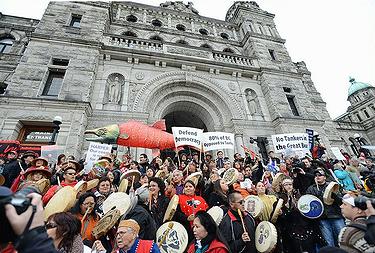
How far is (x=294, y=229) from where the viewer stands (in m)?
3.65

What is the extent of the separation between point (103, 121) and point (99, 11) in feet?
29.1

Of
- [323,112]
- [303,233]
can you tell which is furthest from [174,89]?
[323,112]

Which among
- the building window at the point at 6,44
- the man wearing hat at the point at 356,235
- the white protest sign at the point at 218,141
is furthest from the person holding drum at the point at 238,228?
the building window at the point at 6,44

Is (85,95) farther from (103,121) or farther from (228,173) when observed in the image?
(228,173)

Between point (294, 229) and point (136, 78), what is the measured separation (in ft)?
34.7

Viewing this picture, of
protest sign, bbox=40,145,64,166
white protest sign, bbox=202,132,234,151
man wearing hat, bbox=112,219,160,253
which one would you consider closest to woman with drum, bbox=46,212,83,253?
man wearing hat, bbox=112,219,160,253

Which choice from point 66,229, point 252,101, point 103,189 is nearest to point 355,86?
point 252,101

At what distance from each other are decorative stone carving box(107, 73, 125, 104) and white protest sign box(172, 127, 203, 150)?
5006mm

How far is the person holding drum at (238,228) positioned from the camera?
3.01 metres

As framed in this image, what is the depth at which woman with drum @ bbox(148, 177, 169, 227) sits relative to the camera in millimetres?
3596

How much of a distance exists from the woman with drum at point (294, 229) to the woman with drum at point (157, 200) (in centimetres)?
229

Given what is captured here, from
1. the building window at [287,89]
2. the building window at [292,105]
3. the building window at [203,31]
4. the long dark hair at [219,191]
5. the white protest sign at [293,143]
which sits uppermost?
the building window at [203,31]

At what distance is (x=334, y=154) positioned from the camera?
11.1m

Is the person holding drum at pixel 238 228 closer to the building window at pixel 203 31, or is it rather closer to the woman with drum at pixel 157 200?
the woman with drum at pixel 157 200
